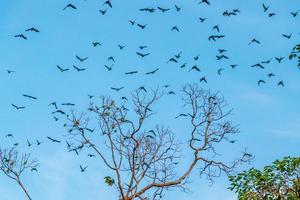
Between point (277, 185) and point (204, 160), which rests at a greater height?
point (204, 160)

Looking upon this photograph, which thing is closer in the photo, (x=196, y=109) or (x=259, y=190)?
(x=259, y=190)

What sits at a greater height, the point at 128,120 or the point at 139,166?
the point at 128,120

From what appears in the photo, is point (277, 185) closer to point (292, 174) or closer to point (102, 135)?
point (292, 174)

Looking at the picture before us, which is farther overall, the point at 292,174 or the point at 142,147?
the point at 142,147

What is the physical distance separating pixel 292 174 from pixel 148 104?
25.2 ft

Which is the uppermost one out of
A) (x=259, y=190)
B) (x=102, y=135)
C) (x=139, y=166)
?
(x=102, y=135)

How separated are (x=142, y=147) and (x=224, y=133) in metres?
4.18

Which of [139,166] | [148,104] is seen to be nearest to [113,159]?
[139,166]

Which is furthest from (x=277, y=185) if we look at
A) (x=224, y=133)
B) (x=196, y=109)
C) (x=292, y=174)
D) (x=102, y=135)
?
(x=102, y=135)

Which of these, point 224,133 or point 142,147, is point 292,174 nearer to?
point 224,133

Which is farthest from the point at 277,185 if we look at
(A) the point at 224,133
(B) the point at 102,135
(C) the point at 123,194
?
(B) the point at 102,135

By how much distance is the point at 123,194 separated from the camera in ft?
74.9

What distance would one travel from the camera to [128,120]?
23.9 meters

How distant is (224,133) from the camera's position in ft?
79.3
